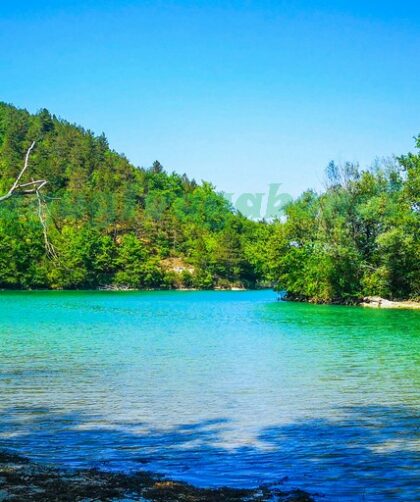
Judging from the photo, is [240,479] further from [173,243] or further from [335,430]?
[173,243]

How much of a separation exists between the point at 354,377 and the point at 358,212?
1747 inches

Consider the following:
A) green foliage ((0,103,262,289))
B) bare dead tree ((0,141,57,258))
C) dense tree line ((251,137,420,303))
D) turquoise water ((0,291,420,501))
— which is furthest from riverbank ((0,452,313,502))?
green foliage ((0,103,262,289))

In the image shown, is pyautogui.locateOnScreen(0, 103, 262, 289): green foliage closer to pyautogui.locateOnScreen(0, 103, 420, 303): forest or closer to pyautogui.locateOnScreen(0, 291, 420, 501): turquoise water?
pyautogui.locateOnScreen(0, 103, 420, 303): forest

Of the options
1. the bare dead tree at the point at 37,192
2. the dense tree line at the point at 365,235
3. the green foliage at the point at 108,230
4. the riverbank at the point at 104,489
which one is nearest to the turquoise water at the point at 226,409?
the riverbank at the point at 104,489

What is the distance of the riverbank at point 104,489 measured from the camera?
7.47 meters

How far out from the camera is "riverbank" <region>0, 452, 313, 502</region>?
7473 mm

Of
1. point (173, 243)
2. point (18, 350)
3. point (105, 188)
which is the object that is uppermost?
point (105, 188)

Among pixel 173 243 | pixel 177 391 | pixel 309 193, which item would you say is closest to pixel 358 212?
pixel 309 193

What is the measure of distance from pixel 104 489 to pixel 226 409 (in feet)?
22.4

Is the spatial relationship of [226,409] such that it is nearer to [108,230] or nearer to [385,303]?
[385,303]

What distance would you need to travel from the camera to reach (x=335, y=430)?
1235 centimetres

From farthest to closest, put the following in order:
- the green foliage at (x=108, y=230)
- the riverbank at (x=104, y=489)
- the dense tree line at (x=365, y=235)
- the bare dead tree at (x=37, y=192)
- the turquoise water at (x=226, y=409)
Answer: the green foliage at (x=108, y=230)
the dense tree line at (x=365, y=235)
the turquoise water at (x=226, y=409)
the bare dead tree at (x=37, y=192)
the riverbank at (x=104, y=489)

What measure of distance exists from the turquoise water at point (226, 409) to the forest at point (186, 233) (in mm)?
3459

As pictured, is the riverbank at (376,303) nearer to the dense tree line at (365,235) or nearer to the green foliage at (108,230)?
the dense tree line at (365,235)
